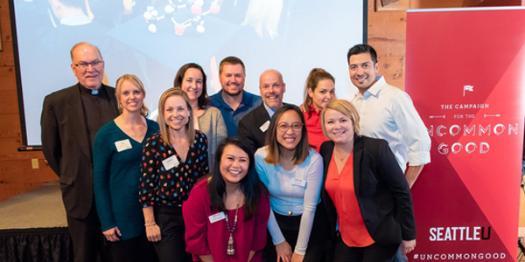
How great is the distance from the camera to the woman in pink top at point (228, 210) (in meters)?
1.79

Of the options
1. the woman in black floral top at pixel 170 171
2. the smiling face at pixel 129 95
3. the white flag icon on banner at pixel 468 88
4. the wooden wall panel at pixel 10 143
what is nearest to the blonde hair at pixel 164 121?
the woman in black floral top at pixel 170 171

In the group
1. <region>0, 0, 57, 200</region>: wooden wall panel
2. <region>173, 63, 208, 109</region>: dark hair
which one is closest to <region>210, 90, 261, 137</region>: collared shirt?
<region>173, 63, 208, 109</region>: dark hair

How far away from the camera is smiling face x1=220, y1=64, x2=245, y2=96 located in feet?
8.05

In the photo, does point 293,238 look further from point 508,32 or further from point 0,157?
point 0,157

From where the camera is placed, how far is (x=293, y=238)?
1.92 m

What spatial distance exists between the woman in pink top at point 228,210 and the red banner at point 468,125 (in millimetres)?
1196

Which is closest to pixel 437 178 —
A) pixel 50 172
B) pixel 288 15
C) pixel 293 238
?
pixel 293 238

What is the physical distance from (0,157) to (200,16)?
2.44 metres

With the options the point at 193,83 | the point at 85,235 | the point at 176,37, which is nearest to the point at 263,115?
the point at 193,83

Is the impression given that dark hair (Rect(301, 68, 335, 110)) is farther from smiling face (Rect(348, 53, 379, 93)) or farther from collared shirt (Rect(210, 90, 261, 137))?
collared shirt (Rect(210, 90, 261, 137))

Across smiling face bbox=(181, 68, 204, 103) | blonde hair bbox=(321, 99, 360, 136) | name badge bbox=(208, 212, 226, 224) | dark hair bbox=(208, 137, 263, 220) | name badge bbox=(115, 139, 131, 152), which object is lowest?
name badge bbox=(208, 212, 226, 224)

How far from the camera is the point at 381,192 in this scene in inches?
70.1

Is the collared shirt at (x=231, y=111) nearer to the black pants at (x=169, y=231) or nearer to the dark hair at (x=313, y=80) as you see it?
the dark hair at (x=313, y=80)

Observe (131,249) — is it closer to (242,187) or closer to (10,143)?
(242,187)
